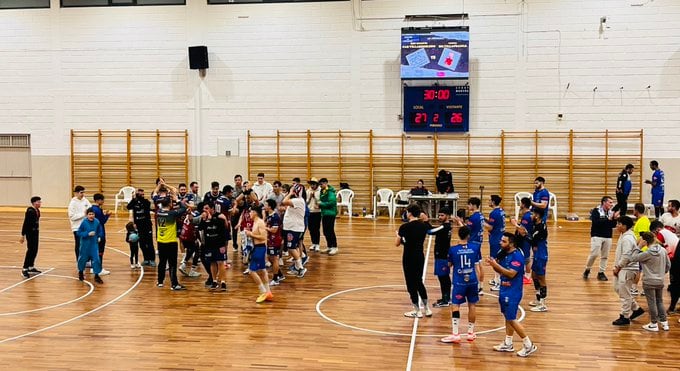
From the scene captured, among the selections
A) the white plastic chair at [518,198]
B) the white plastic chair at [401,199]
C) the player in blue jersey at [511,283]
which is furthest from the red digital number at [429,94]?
the player in blue jersey at [511,283]

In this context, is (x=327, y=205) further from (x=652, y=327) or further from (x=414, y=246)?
(x=652, y=327)

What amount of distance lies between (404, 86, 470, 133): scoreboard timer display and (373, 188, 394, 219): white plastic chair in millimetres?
2446

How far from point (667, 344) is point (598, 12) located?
51.3 ft

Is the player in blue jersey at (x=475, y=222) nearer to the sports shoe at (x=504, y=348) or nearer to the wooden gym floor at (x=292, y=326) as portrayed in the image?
the wooden gym floor at (x=292, y=326)

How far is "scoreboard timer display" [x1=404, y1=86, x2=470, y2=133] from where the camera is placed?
22.2 m

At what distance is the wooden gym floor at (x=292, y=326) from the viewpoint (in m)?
8.67

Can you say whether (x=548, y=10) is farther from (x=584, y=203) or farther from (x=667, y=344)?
(x=667, y=344)

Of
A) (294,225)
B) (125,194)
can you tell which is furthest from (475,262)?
(125,194)

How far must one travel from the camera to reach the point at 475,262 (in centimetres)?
952

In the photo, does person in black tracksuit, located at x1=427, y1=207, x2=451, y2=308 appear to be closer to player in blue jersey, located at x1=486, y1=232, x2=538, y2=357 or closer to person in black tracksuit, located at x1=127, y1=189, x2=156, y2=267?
player in blue jersey, located at x1=486, y1=232, x2=538, y2=357

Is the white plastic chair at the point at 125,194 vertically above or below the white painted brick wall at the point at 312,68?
below

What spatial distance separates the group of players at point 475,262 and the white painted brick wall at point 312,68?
10328 mm

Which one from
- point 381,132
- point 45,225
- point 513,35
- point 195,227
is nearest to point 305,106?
point 381,132

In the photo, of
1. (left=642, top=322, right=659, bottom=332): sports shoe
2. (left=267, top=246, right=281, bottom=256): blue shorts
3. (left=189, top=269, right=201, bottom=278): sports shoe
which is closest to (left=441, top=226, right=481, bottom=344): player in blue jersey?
(left=642, top=322, right=659, bottom=332): sports shoe
